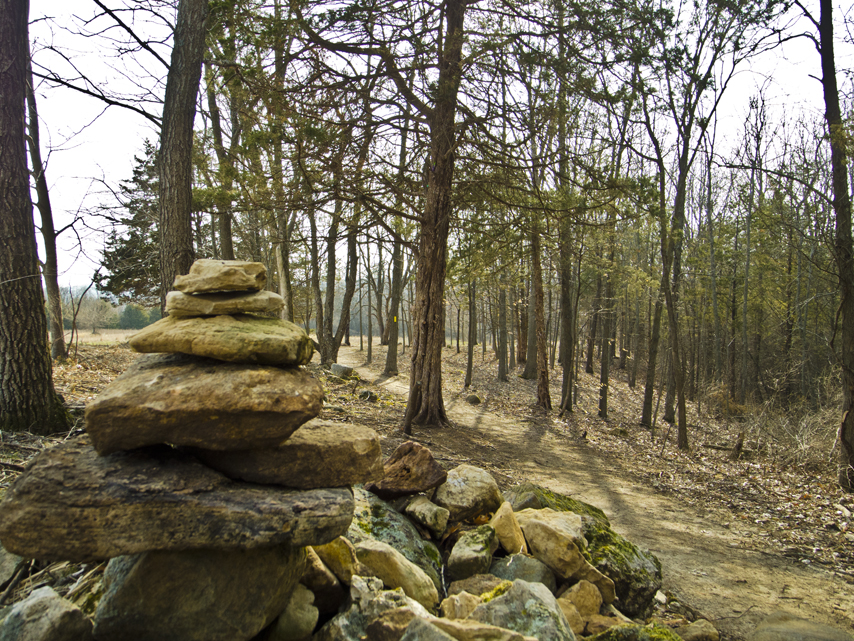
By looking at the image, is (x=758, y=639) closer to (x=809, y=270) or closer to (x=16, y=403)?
(x=16, y=403)

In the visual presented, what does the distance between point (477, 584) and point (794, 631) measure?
2645mm

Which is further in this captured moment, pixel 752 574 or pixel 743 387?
pixel 743 387

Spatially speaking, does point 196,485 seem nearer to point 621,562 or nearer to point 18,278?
point 621,562

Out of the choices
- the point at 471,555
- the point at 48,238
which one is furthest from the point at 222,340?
the point at 48,238

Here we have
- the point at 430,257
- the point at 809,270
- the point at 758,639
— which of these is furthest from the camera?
the point at 809,270

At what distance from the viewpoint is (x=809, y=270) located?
18859 millimetres

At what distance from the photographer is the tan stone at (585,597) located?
3793mm

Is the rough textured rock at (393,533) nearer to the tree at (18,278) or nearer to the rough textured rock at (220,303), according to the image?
the rough textured rock at (220,303)

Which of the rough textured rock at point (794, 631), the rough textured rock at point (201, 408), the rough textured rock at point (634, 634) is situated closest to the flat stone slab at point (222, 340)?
the rough textured rock at point (201, 408)

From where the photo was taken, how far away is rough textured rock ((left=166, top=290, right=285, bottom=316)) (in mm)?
2924

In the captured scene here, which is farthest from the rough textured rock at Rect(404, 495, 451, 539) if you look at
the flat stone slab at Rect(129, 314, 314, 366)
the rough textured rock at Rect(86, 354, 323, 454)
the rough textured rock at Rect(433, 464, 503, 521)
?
the flat stone slab at Rect(129, 314, 314, 366)

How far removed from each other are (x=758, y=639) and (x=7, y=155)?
8.71 meters

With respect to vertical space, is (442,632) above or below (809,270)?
below

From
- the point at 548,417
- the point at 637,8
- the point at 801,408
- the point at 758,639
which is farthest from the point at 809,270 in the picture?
the point at 758,639
